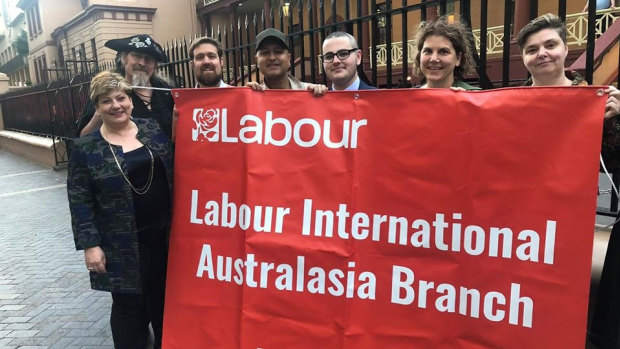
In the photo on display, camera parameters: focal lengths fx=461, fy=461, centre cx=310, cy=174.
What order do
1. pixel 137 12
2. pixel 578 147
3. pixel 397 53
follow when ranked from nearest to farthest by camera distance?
pixel 578 147, pixel 397 53, pixel 137 12

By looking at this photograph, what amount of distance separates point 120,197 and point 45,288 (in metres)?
2.46

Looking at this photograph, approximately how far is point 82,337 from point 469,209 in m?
3.05

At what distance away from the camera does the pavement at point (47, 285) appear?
352 centimetres

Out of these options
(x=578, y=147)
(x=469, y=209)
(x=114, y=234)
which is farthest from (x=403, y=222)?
(x=114, y=234)

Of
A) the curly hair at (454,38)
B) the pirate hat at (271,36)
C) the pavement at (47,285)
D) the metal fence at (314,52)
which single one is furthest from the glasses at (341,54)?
the pavement at (47,285)

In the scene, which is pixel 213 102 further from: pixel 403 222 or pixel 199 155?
pixel 403 222

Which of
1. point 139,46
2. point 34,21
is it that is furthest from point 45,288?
point 34,21

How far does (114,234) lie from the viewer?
2803 millimetres

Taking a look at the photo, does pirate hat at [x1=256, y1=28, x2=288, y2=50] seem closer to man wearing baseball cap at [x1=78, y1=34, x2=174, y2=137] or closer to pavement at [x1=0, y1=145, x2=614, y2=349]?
man wearing baseball cap at [x1=78, y1=34, x2=174, y2=137]

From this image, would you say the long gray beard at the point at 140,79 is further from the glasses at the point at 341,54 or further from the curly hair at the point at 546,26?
the curly hair at the point at 546,26

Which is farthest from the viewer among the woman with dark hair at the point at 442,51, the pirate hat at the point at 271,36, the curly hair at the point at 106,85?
the pirate hat at the point at 271,36

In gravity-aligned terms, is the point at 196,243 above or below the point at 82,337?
above

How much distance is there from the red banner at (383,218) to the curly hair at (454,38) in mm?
505

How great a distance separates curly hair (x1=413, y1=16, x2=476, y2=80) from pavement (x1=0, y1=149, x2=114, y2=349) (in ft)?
10.0
